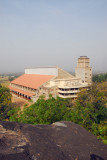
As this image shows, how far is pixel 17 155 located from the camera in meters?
3.05

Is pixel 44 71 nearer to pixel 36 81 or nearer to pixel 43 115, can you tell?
pixel 36 81

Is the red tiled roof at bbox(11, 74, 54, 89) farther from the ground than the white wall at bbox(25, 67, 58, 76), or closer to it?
closer to it

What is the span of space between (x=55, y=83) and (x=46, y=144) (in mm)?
23116

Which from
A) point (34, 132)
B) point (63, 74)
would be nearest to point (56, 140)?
point (34, 132)

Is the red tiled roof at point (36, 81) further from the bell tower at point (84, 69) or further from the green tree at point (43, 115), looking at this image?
the green tree at point (43, 115)

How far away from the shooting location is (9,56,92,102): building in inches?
1012

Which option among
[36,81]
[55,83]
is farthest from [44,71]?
[55,83]

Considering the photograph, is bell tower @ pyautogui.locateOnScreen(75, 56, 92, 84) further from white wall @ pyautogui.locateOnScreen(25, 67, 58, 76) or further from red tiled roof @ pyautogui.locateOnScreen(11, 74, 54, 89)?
red tiled roof @ pyautogui.locateOnScreen(11, 74, 54, 89)

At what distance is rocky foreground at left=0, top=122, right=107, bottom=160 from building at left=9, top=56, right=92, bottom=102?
67.8ft

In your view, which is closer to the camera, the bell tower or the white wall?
the white wall

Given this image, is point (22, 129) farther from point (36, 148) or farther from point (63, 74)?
point (63, 74)

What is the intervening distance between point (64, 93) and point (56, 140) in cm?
2149

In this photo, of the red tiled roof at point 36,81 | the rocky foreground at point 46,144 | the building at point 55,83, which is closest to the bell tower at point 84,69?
the building at point 55,83

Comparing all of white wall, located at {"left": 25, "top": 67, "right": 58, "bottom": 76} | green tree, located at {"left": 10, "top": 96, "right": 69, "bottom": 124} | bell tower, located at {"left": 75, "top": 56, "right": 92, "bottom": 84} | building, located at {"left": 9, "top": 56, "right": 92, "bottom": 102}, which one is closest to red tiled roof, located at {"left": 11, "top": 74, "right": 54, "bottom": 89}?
building, located at {"left": 9, "top": 56, "right": 92, "bottom": 102}
